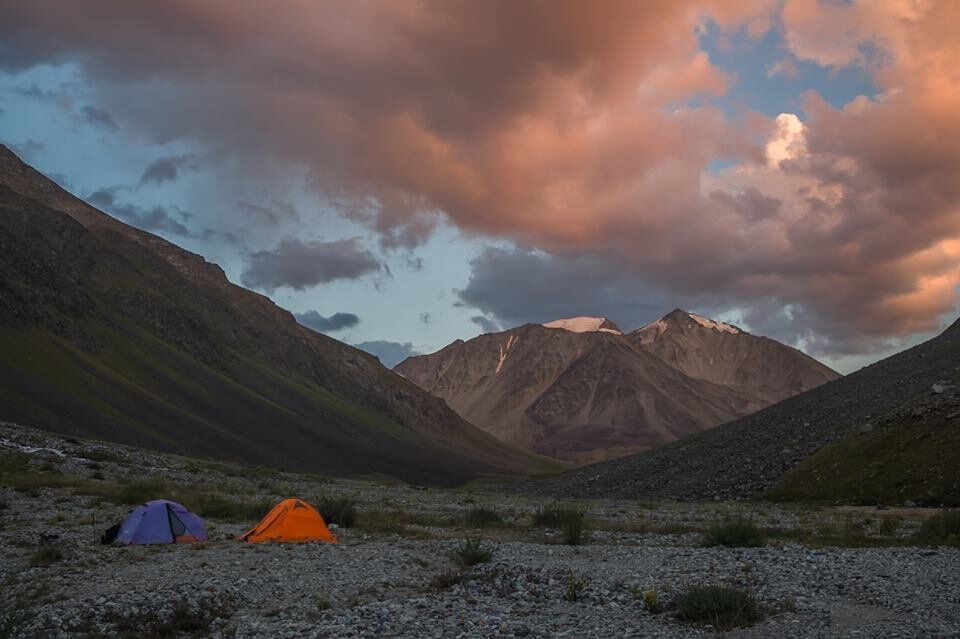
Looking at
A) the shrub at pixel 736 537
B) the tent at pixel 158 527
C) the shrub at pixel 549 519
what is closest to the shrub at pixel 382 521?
the shrub at pixel 549 519

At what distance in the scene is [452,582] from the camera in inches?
767

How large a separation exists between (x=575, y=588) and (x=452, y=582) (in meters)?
3.52

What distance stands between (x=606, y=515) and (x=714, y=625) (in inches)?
1133

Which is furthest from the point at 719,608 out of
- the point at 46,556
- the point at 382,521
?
the point at 382,521

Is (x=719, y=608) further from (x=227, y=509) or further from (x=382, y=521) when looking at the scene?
(x=227, y=509)

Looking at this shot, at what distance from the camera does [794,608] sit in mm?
15133

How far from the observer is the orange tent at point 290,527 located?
26.7 meters

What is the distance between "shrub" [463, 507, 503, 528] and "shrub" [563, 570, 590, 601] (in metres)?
17.3

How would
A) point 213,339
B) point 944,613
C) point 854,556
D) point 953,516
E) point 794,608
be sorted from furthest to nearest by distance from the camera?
point 213,339, point 953,516, point 854,556, point 794,608, point 944,613

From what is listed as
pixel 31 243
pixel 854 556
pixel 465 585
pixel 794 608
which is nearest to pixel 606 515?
pixel 854 556

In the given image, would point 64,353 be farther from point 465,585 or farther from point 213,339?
point 465,585

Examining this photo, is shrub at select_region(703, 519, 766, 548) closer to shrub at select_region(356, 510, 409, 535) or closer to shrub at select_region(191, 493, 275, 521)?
shrub at select_region(356, 510, 409, 535)

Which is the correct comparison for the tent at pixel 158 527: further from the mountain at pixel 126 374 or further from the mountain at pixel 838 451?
the mountain at pixel 126 374

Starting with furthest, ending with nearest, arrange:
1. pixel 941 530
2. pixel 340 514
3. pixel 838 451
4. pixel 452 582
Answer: pixel 838 451 < pixel 340 514 < pixel 941 530 < pixel 452 582
